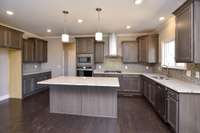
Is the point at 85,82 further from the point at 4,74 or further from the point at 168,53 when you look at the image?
the point at 4,74

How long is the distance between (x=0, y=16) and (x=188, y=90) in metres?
5.16

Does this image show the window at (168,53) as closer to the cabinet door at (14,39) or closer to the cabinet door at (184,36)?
the cabinet door at (184,36)

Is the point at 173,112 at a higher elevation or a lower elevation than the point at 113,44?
lower

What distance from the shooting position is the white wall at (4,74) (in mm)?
4852

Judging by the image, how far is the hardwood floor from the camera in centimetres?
288

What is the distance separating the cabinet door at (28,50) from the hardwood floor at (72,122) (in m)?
1.97

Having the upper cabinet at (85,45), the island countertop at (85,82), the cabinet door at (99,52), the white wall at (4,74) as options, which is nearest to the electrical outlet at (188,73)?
the island countertop at (85,82)

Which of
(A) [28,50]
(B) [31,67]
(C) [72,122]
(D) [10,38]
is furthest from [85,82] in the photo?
(B) [31,67]

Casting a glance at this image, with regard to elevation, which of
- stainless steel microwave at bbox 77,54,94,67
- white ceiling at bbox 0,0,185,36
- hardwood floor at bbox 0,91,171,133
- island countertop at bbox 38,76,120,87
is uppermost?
white ceiling at bbox 0,0,185,36

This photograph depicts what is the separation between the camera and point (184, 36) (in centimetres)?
273

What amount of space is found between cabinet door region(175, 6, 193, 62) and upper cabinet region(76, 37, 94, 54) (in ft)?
11.8

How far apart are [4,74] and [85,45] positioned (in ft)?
10.6

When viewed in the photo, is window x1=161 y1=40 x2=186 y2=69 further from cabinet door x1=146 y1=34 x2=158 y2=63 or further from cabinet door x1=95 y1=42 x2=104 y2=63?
cabinet door x1=95 y1=42 x2=104 y2=63

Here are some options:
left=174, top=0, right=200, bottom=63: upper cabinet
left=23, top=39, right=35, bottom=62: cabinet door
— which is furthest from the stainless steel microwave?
left=174, top=0, right=200, bottom=63: upper cabinet
